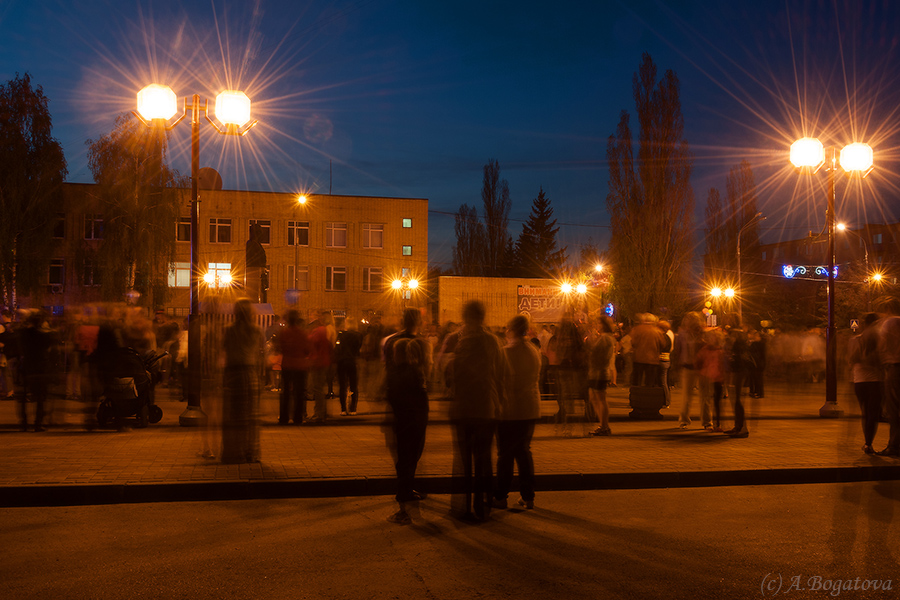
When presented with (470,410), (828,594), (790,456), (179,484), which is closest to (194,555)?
(179,484)

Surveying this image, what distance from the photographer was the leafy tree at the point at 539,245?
7262 cm

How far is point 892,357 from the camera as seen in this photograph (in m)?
8.90

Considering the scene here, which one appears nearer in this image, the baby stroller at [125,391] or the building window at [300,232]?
the baby stroller at [125,391]

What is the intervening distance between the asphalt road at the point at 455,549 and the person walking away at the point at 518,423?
1.09 ft

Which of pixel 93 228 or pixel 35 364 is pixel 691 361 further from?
pixel 93 228

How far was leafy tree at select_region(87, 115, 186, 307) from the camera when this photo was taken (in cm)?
3531

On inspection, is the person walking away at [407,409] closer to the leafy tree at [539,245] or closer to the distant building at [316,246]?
the distant building at [316,246]

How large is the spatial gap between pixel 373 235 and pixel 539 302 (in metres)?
14.8

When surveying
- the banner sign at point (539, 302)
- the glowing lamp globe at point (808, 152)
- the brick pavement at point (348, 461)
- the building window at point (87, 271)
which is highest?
the glowing lamp globe at point (808, 152)

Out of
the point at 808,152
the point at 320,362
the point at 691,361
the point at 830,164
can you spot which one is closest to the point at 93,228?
the point at 320,362

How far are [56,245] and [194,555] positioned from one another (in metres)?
38.0

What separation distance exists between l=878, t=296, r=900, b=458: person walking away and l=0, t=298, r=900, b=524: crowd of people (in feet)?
0.05

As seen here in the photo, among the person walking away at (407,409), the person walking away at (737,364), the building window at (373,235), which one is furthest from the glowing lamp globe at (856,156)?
the building window at (373,235)

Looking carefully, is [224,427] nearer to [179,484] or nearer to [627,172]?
[179,484]
